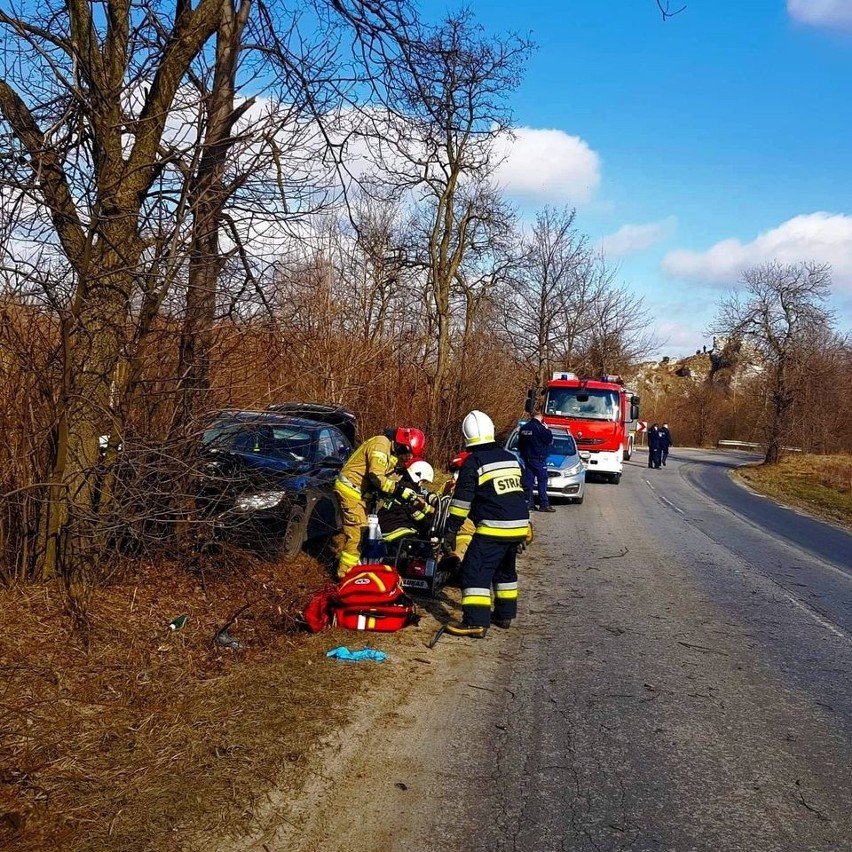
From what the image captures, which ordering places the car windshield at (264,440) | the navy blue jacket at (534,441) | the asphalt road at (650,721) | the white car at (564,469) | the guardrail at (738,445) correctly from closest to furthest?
the asphalt road at (650,721)
the car windshield at (264,440)
the navy blue jacket at (534,441)
the white car at (564,469)
the guardrail at (738,445)

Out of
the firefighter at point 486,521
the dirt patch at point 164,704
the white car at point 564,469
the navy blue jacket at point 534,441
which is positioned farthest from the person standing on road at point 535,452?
the dirt patch at point 164,704

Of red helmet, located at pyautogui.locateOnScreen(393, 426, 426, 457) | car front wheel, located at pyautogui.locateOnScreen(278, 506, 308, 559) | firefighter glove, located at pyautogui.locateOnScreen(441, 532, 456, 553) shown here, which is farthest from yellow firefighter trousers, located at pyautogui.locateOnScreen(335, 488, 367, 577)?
firefighter glove, located at pyautogui.locateOnScreen(441, 532, 456, 553)

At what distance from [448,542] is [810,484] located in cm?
2536

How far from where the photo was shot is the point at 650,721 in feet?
17.1

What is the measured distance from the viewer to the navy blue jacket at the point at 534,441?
1552 cm

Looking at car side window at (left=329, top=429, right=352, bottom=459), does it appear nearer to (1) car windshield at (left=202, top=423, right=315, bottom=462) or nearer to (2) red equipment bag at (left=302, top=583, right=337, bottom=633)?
(1) car windshield at (left=202, top=423, right=315, bottom=462)

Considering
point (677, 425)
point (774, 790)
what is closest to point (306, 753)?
point (774, 790)

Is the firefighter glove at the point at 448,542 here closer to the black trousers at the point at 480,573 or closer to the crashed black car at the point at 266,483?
the black trousers at the point at 480,573

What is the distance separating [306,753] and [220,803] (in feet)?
2.33

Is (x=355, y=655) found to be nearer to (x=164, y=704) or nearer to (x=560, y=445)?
(x=164, y=704)

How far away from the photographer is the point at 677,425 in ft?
223

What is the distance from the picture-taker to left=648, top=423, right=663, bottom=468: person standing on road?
32.8 meters

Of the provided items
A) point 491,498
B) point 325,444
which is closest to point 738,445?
point 325,444

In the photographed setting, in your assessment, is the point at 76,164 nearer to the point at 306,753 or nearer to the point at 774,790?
the point at 306,753
